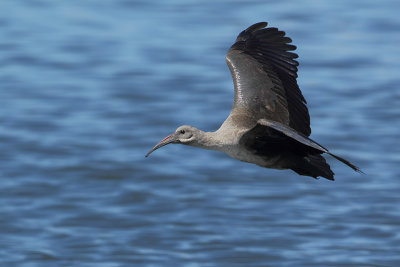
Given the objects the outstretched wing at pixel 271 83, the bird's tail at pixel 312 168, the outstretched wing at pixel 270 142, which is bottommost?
the bird's tail at pixel 312 168

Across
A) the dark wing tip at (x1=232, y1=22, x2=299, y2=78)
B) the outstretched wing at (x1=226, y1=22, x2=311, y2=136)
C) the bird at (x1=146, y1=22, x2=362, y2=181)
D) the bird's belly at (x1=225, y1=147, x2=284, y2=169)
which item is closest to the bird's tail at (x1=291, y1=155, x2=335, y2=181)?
the bird at (x1=146, y1=22, x2=362, y2=181)

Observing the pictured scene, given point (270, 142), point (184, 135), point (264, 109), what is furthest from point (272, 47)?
point (184, 135)

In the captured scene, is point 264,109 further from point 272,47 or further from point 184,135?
point 184,135

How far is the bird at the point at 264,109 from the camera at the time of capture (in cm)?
997

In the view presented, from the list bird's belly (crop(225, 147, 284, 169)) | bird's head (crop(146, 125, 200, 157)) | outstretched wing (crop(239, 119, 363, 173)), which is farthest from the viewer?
bird's head (crop(146, 125, 200, 157))

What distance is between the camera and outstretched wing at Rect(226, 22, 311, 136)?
1055 cm

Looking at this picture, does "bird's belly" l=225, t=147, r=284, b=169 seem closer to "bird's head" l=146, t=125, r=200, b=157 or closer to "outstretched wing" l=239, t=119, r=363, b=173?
"outstretched wing" l=239, t=119, r=363, b=173

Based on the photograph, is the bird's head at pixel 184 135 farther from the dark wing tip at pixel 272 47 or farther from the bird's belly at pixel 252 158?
the dark wing tip at pixel 272 47

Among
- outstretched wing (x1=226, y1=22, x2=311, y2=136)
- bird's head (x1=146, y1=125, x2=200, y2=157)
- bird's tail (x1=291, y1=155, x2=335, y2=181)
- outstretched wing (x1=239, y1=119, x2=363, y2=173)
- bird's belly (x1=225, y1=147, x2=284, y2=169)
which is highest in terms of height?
outstretched wing (x1=226, y1=22, x2=311, y2=136)

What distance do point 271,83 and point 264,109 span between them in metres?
0.28

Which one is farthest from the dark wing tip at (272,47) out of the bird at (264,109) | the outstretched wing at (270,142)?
the outstretched wing at (270,142)

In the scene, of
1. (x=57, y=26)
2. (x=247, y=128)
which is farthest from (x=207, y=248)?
(x=57, y=26)

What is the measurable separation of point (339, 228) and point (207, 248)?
2149 mm

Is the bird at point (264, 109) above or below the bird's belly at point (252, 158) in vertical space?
above
